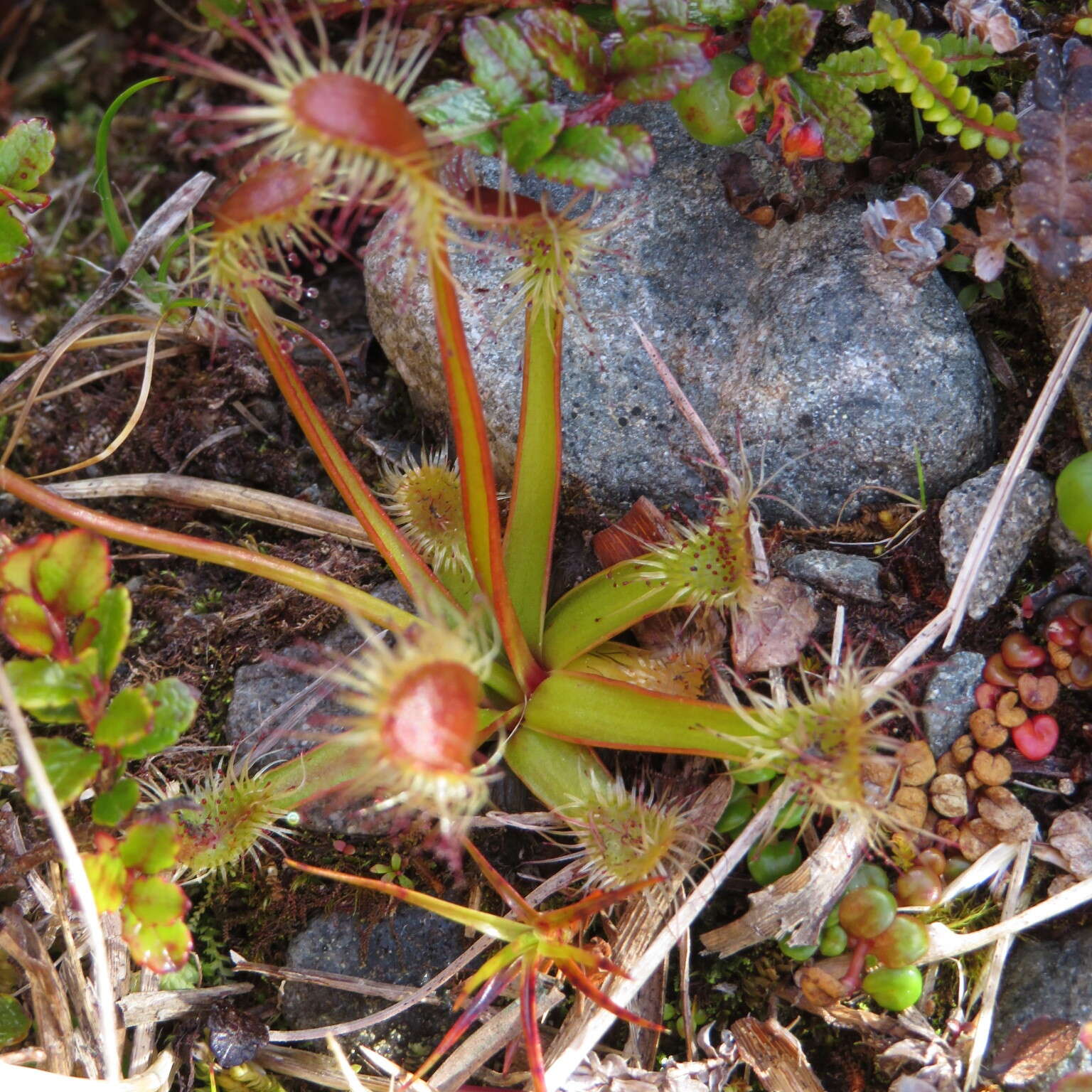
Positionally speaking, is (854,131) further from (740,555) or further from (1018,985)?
(1018,985)

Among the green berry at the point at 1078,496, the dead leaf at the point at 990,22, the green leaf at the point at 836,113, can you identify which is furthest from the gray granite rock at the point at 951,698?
the dead leaf at the point at 990,22

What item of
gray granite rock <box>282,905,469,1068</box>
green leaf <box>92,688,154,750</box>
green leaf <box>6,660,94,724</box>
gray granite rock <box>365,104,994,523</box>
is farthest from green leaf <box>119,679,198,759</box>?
gray granite rock <box>365,104,994,523</box>

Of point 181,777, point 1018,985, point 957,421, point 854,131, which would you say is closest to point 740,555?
point 957,421

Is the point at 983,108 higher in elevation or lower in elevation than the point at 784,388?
higher

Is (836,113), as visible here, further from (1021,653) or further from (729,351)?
(1021,653)

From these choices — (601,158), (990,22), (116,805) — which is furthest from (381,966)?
(990,22)

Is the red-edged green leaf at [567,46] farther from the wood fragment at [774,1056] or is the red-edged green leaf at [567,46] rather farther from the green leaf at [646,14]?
the wood fragment at [774,1056]
